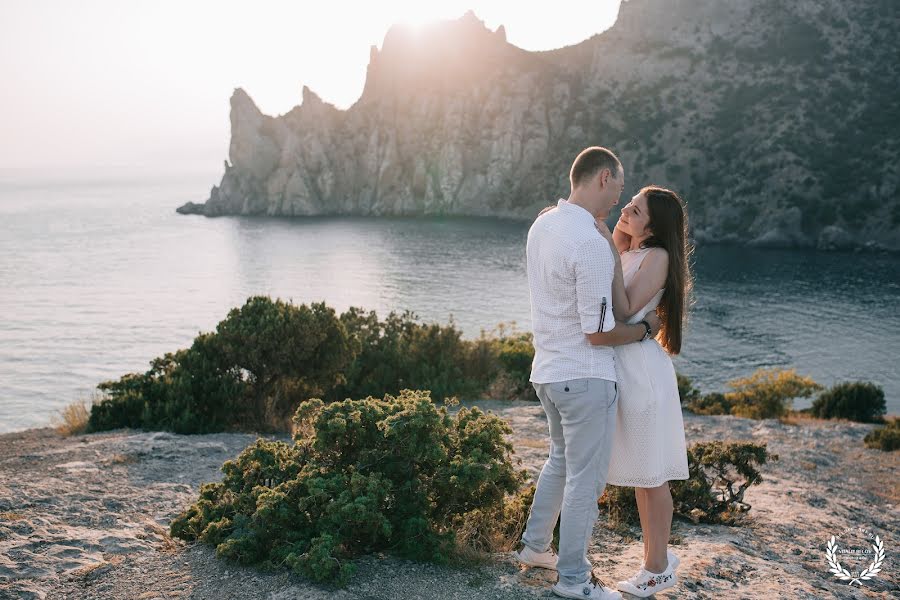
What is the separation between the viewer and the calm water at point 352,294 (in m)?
34.1

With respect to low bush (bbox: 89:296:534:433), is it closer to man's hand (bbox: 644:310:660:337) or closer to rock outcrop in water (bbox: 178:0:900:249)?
man's hand (bbox: 644:310:660:337)

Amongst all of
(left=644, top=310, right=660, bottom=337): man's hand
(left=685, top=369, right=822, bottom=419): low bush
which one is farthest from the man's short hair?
(left=685, top=369, right=822, bottom=419): low bush

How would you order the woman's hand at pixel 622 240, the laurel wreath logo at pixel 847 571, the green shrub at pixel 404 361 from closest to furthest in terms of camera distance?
1. the woman's hand at pixel 622 240
2. the laurel wreath logo at pixel 847 571
3. the green shrub at pixel 404 361

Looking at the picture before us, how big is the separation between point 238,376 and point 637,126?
3615 inches

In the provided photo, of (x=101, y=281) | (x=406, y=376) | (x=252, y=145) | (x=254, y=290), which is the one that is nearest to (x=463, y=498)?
(x=406, y=376)

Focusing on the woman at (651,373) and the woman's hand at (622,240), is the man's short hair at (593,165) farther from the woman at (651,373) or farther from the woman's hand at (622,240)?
the woman's hand at (622,240)

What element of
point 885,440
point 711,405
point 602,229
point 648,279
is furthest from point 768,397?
point 602,229

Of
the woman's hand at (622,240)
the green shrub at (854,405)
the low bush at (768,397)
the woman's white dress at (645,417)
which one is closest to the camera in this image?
the woman's white dress at (645,417)

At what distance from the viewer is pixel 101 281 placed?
5694 centimetres

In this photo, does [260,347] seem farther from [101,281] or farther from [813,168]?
[813,168]

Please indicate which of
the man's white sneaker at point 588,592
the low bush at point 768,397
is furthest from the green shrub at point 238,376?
the low bush at point 768,397

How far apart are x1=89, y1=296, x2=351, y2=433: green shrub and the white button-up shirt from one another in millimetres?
7670

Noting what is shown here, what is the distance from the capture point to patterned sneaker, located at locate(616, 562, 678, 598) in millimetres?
4285

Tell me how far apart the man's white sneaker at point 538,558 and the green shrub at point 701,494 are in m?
1.52
